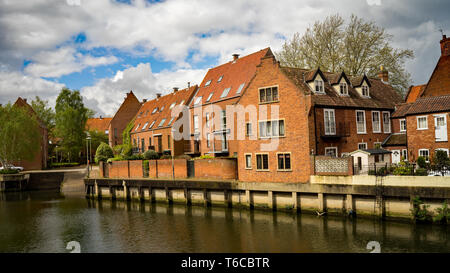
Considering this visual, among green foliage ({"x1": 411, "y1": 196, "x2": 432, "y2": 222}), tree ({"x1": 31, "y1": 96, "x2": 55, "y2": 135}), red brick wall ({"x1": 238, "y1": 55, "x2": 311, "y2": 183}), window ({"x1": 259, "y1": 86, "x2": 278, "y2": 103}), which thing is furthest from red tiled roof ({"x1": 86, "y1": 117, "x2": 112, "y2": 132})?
green foliage ({"x1": 411, "y1": 196, "x2": 432, "y2": 222})

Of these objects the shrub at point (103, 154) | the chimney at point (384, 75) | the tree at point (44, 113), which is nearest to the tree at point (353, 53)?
the chimney at point (384, 75)

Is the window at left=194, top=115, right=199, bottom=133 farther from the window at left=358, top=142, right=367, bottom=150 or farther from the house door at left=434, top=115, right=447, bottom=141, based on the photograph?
the house door at left=434, top=115, right=447, bottom=141

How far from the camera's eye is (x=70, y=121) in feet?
234

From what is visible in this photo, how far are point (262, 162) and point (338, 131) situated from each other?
672 centimetres

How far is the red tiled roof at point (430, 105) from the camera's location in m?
26.5

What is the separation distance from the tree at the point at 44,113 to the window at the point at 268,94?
61724mm

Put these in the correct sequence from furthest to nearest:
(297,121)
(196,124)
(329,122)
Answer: (196,124) → (329,122) → (297,121)

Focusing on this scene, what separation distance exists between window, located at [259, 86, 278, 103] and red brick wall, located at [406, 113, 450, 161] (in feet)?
35.0

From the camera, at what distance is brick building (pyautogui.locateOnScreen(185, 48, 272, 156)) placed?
38.1 metres

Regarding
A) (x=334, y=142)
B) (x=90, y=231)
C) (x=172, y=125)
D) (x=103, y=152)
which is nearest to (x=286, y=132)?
(x=334, y=142)

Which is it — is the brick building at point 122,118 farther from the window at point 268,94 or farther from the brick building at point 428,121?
the brick building at point 428,121

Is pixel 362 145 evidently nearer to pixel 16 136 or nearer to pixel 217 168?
pixel 217 168

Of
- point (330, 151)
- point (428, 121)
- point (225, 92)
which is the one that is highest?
point (225, 92)

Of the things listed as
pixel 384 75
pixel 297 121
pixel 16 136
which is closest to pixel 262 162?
pixel 297 121
